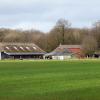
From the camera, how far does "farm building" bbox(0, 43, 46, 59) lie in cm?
→ 14575

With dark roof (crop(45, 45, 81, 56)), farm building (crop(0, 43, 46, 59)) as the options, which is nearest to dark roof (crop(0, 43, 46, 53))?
farm building (crop(0, 43, 46, 59))

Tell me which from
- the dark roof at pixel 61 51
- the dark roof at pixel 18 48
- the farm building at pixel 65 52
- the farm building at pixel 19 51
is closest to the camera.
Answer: the farm building at pixel 19 51

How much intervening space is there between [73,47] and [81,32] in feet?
52.9

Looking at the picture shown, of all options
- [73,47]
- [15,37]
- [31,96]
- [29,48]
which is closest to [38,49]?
[29,48]

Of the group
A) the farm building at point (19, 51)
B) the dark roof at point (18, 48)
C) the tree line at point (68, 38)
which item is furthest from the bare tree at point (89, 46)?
the dark roof at point (18, 48)

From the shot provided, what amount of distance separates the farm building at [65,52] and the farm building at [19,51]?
4.32 m

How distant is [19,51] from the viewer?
149000mm

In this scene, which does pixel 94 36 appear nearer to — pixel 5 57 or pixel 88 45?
pixel 88 45

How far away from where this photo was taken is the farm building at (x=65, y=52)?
14612 cm

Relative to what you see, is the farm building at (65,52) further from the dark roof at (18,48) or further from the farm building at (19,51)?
the dark roof at (18,48)

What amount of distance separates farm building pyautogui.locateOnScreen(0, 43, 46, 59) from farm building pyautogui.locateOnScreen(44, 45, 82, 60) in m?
4.32

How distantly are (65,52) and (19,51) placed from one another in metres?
17.4

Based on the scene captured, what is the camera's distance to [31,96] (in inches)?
772

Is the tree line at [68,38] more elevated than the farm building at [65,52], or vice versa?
the tree line at [68,38]
